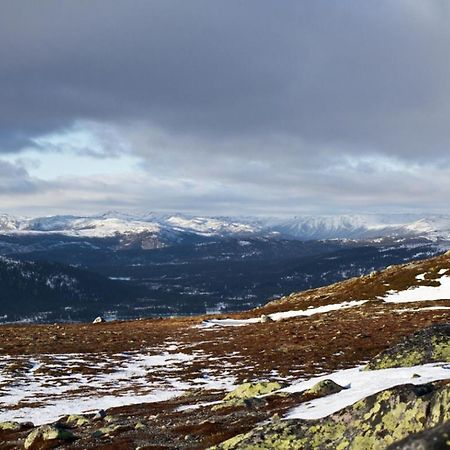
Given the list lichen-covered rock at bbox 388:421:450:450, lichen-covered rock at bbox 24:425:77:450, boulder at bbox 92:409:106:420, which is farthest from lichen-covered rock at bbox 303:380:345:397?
lichen-covered rock at bbox 388:421:450:450

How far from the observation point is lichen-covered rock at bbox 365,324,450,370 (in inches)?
1097

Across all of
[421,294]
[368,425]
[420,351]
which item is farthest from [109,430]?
[421,294]

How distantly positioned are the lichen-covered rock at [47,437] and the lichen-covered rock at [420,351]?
17777 millimetres

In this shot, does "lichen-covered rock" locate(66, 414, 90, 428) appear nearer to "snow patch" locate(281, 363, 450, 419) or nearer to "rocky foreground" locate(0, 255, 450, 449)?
"rocky foreground" locate(0, 255, 450, 449)

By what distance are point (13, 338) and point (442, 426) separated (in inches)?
2765

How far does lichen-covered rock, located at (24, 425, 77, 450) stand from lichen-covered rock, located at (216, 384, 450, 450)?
10161 millimetres

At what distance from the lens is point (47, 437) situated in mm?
22438

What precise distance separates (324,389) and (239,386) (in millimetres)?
6703

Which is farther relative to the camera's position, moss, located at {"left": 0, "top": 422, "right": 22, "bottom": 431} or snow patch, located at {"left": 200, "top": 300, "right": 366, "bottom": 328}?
snow patch, located at {"left": 200, "top": 300, "right": 366, "bottom": 328}

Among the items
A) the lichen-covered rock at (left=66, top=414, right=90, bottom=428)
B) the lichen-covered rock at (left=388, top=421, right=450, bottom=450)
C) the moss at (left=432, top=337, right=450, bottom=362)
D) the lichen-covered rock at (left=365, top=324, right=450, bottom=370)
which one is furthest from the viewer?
the lichen-covered rock at (left=365, top=324, right=450, bottom=370)

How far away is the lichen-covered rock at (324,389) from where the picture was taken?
918 inches

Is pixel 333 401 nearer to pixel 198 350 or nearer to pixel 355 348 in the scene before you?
pixel 355 348

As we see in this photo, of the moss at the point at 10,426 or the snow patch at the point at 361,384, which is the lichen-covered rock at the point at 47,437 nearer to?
the moss at the point at 10,426

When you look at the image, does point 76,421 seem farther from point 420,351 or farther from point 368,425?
point 420,351
